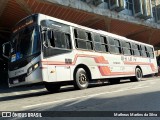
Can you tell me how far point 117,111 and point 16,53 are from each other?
6544 millimetres

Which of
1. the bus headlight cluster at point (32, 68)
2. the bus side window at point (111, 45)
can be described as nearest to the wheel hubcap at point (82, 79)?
the bus headlight cluster at point (32, 68)

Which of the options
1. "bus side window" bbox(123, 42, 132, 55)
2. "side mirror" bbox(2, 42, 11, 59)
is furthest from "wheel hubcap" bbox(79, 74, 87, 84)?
"bus side window" bbox(123, 42, 132, 55)

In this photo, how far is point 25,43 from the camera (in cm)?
1141

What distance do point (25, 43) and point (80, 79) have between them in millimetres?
3004

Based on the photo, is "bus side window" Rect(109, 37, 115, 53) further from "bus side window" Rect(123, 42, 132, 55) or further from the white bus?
"bus side window" Rect(123, 42, 132, 55)

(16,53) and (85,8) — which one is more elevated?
(85,8)

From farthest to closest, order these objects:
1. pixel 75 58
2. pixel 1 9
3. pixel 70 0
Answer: pixel 70 0 < pixel 1 9 < pixel 75 58

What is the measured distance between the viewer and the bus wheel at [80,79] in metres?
12.6

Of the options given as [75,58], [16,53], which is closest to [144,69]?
[75,58]

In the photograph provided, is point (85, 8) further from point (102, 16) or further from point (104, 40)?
point (104, 40)

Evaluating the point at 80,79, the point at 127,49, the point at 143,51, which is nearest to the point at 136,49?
the point at 143,51

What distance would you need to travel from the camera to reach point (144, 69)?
2128 cm

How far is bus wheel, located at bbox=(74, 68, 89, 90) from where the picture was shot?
41.3 feet

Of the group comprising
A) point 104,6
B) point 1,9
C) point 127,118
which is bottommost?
point 127,118
